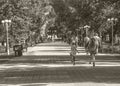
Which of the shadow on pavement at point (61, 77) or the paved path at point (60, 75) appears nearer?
the paved path at point (60, 75)

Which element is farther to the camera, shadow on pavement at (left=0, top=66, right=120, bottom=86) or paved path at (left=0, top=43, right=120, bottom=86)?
shadow on pavement at (left=0, top=66, right=120, bottom=86)

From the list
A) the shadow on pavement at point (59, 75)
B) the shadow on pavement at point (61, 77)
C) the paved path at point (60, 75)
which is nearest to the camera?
the paved path at point (60, 75)

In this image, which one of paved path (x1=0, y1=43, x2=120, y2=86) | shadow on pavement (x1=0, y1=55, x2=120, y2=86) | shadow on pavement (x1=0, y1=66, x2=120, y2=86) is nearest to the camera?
paved path (x1=0, y1=43, x2=120, y2=86)

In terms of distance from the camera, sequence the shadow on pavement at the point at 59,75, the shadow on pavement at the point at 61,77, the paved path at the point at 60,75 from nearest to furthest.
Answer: the paved path at the point at 60,75
the shadow on pavement at the point at 61,77
the shadow on pavement at the point at 59,75

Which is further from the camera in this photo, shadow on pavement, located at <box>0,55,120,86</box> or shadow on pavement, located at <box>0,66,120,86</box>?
shadow on pavement, located at <box>0,55,120,86</box>

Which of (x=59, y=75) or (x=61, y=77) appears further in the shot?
(x=59, y=75)

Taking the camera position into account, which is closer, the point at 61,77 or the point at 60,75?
the point at 61,77

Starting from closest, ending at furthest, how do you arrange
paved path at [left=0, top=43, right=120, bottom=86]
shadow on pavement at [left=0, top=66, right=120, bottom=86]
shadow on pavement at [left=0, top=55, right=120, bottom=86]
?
paved path at [left=0, top=43, right=120, bottom=86] < shadow on pavement at [left=0, top=66, right=120, bottom=86] < shadow on pavement at [left=0, top=55, right=120, bottom=86]

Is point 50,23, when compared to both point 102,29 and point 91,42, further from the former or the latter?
point 91,42

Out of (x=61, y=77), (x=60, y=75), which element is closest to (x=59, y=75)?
(x=60, y=75)

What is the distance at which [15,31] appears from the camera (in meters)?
59.8

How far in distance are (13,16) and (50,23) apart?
9353cm

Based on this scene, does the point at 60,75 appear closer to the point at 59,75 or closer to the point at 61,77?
the point at 59,75

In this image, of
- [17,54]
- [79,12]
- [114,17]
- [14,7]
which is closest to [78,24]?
[79,12]
